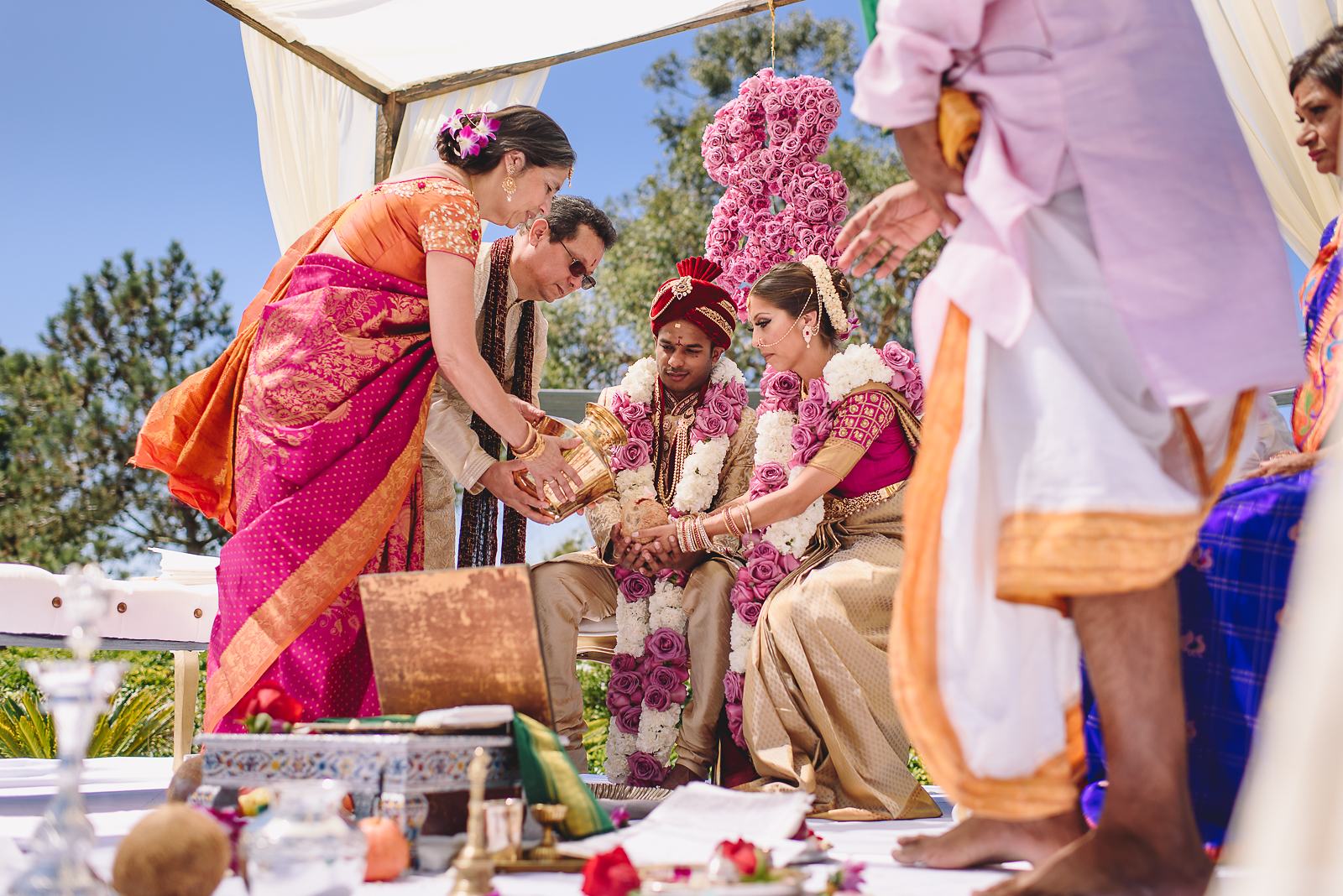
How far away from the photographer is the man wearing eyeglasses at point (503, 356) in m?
3.79

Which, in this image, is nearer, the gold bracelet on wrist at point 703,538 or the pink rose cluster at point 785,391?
the gold bracelet on wrist at point 703,538

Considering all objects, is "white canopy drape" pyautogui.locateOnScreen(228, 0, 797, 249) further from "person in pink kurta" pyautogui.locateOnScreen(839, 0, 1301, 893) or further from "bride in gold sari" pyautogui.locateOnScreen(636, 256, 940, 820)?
"person in pink kurta" pyautogui.locateOnScreen(839, 0, 1301, 893)

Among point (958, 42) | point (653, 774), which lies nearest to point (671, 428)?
point (653, 774)

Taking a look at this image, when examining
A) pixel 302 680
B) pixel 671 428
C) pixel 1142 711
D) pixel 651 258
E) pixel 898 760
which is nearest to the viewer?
pixel 1142 711

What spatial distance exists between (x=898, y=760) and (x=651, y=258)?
12.5 metres

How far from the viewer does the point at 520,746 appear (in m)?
2.30

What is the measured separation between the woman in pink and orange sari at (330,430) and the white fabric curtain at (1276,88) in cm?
269

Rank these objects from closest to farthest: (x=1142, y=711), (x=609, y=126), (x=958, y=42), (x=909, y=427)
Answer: (x=1142, y=711) < (x=958, y=42) < (x=909, y=427) < (x=609, y=126)

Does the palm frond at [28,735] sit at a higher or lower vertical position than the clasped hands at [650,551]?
Result: lower

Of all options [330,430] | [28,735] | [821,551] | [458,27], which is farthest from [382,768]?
[28,735]

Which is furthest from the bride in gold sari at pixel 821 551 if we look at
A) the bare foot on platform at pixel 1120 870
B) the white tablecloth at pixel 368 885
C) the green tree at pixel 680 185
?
the green tree at pixel 680 185

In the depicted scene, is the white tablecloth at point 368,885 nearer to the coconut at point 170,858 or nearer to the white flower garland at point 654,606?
the coconut at point 170,858

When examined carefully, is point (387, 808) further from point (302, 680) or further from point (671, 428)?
point (671, 428)

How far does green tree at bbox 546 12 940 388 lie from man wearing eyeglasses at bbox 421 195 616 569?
10379 millimetres
